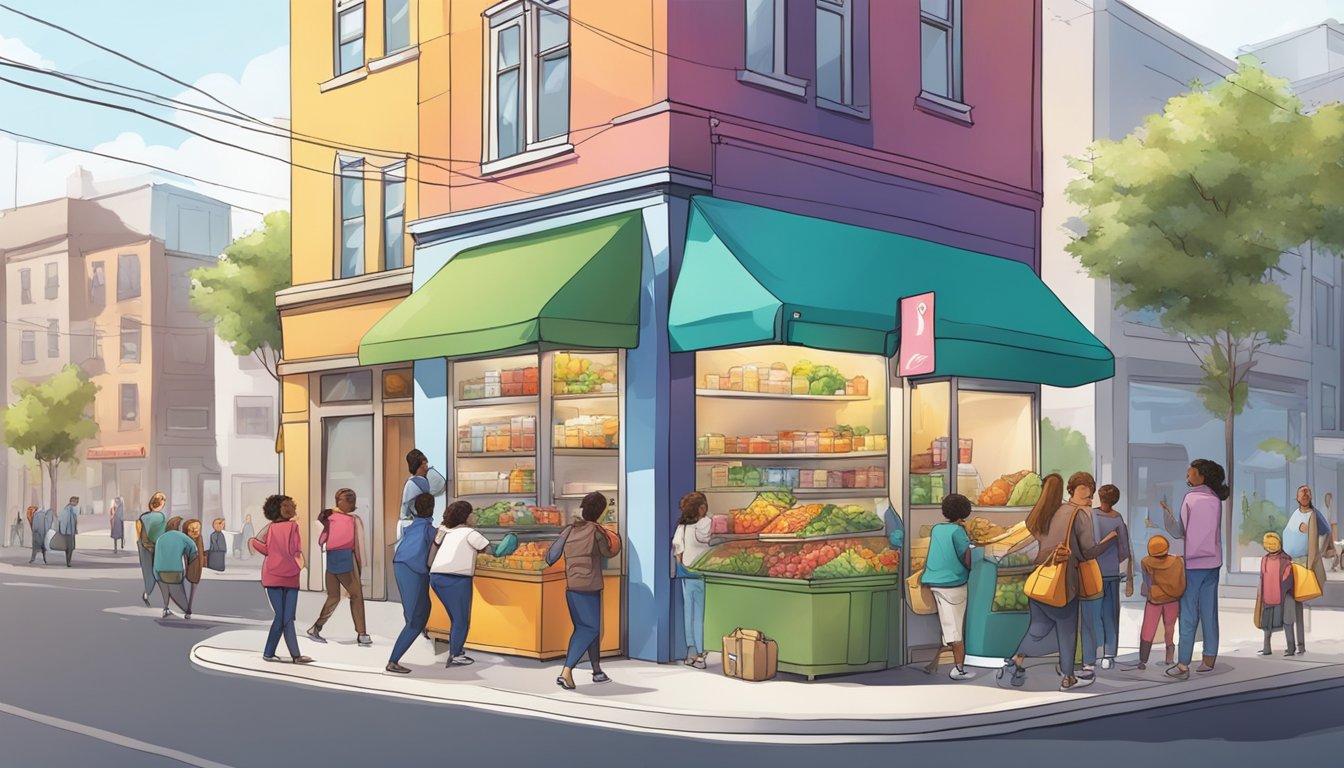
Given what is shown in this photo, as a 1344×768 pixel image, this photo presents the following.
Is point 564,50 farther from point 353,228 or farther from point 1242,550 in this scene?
point 1242,550

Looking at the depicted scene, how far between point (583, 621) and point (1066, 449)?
2703 centimetres

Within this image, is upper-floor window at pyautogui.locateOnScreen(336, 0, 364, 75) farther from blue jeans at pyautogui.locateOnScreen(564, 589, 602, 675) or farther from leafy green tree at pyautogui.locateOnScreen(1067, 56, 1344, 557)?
leafy green tree at pyautogui.locateOnScreen(1067, 56, 1344, 557)

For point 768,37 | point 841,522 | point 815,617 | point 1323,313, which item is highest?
point 768,37

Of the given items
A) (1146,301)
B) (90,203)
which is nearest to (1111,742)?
(1146,301)

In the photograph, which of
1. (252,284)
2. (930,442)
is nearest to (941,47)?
(930,442)

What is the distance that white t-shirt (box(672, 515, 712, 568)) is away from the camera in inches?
546

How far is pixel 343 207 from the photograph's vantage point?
22.5 meters

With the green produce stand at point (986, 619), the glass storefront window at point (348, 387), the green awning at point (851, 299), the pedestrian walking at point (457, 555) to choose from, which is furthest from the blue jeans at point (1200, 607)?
the glass storefront window at point (348, 387)

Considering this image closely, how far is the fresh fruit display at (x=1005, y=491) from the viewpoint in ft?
49.3

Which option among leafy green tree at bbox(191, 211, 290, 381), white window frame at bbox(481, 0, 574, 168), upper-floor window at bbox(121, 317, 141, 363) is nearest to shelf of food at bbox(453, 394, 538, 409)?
white window frame at bbox(481, 0, 574, 168)

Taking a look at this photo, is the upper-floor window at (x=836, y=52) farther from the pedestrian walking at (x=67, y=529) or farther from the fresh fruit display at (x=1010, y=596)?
the pedestrian walking at (x=67, y=529)

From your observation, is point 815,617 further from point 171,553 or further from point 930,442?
point 171,553

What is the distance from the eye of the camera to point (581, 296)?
14445 millimetres

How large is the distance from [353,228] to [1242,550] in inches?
1111
